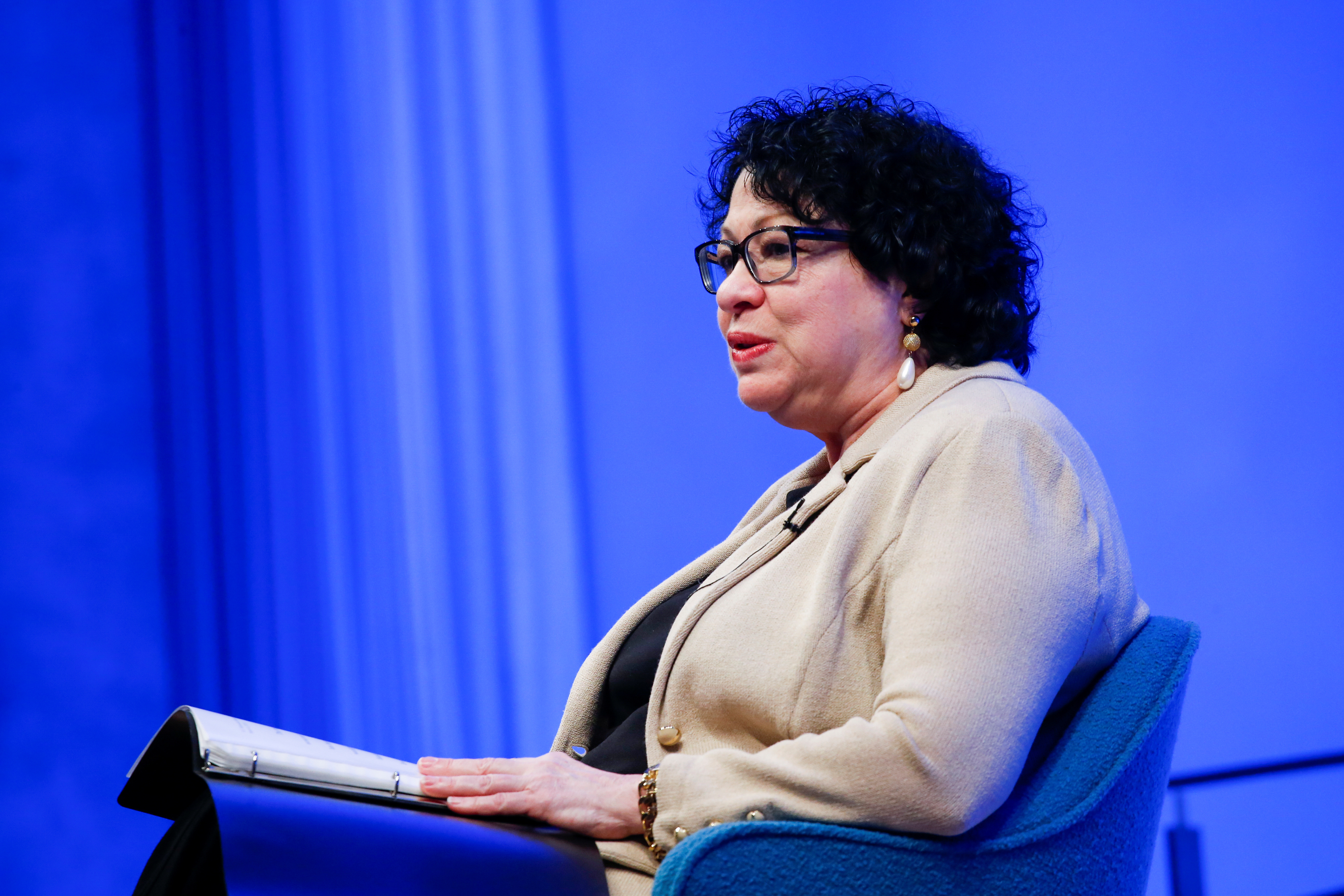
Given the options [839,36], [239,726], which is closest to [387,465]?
[839,36]

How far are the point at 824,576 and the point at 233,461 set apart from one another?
1824 millimetres

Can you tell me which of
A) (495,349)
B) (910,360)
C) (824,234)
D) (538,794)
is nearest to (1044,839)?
(538,794)

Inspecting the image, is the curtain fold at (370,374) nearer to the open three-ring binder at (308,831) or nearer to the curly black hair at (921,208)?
the curly black hair at (921,208)

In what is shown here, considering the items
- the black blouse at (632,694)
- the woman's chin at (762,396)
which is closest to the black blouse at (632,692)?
the black blouse at (632,694)

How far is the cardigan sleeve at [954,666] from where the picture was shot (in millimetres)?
777

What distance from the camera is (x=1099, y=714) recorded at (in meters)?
0.90

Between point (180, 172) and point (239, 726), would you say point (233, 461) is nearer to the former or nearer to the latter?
point (180, 172)

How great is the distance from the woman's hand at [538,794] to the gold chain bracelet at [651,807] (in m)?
0.04

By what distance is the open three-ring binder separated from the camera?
774 mm

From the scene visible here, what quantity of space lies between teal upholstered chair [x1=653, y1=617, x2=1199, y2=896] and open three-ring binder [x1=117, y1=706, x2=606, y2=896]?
19 centimetres

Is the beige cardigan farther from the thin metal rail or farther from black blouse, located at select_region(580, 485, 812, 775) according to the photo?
the thin metal rail

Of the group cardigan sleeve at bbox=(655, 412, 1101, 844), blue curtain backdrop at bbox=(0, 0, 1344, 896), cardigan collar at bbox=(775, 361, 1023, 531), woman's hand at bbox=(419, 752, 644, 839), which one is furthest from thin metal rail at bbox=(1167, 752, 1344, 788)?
woman's hand at bbox=(419, 752, 644, 839)

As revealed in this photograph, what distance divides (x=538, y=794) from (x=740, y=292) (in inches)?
23.0

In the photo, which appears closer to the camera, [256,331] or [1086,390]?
[1086,390]
